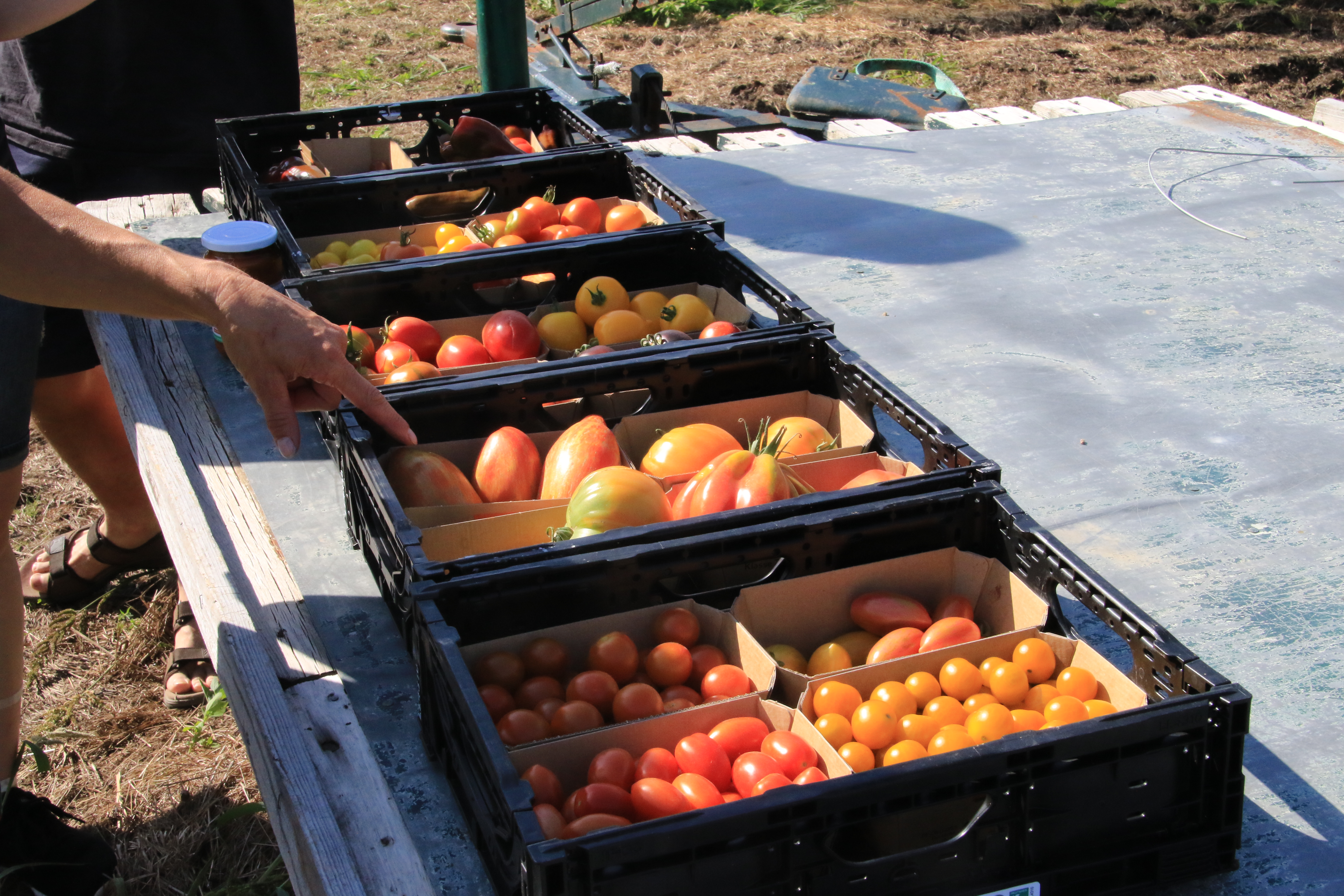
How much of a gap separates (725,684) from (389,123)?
2273 mm

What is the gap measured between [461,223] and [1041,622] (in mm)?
1887

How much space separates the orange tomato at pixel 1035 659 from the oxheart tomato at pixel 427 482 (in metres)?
0.85

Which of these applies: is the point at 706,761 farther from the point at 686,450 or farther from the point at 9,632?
the point at 9,632

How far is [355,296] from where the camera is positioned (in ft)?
7.82

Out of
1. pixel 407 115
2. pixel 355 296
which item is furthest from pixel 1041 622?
pixel 407 115

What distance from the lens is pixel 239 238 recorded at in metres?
2.36

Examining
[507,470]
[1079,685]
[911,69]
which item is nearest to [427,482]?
[507,470]

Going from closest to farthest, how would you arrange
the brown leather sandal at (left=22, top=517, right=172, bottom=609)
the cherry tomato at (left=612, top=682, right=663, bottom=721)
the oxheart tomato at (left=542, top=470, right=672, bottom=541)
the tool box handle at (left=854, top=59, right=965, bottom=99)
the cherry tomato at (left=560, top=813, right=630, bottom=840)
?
the cherry tomato at (left=560, top=813, right=630, bottom=840), the cherry tomato at (left=612, top=682, right=663, bottom=721), the oxheart tomato at (left=542, top=470, right=672, bottom=541), the brown leather sandal at (left=22, top=517, right=172, bottom=609), the tool box handle at (left=854, top=59, right=965, bottom=99)

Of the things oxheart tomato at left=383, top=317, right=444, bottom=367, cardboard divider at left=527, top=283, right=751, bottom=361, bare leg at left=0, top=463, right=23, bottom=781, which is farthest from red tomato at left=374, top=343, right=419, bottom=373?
bare leg at left=0, top=463, right=23, bottom=781

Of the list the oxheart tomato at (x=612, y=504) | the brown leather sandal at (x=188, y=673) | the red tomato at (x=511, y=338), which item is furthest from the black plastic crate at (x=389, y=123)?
the oxheart tomato at (x=612, y=504)

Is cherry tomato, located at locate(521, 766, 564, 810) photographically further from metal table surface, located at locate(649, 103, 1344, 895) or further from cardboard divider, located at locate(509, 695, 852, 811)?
metal table surface, located at locate(649, 103, 1344, 895)

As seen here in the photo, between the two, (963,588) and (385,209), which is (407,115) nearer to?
(385,209)

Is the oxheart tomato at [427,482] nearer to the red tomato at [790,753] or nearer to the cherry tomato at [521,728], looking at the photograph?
the cherry tomato at [521,728]

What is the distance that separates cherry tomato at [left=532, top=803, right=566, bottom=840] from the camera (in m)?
1.27
